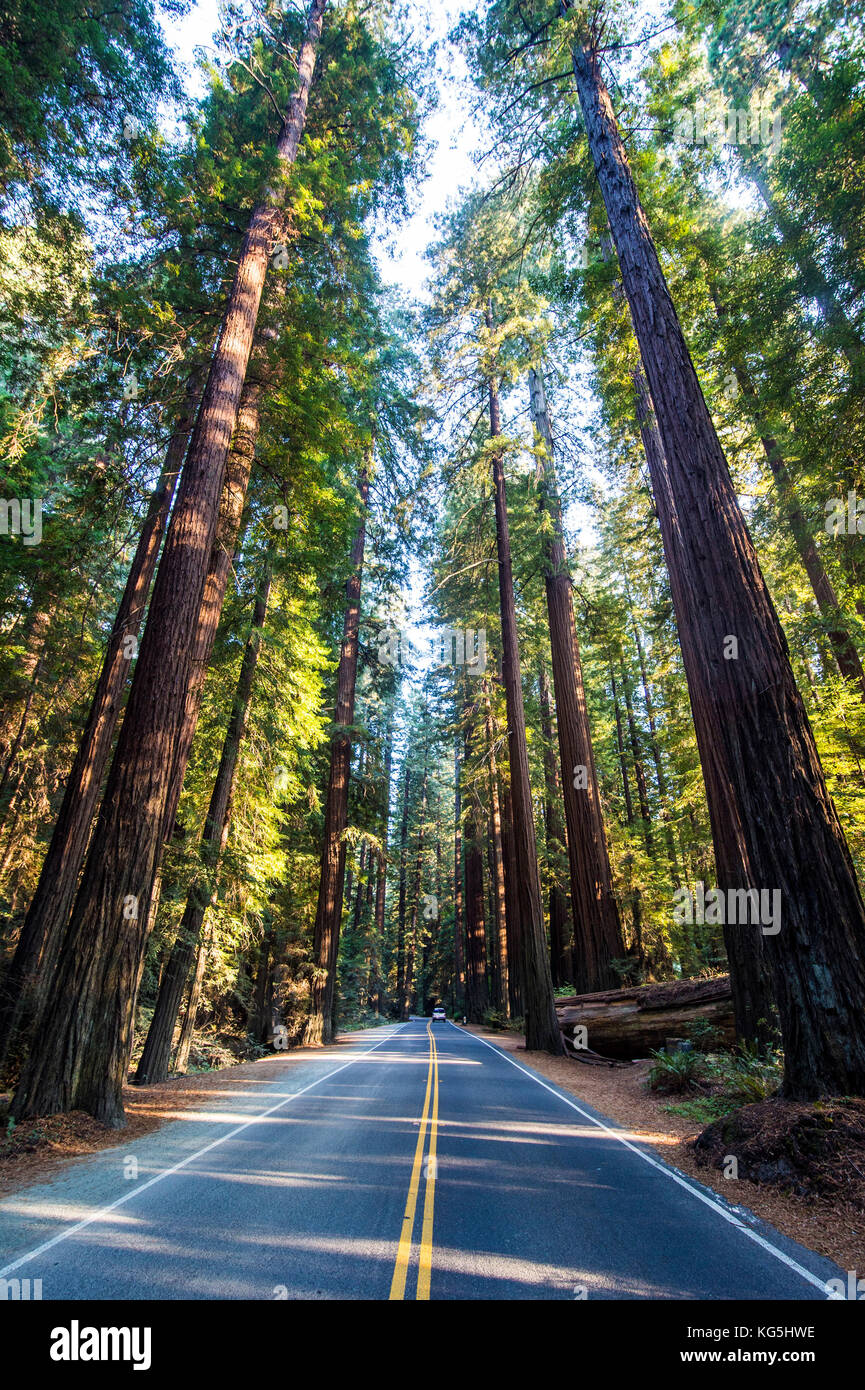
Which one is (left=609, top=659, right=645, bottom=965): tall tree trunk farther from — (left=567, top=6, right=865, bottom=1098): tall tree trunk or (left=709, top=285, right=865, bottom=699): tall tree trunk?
(left=567, top=6, right=865, bottom=1098): tall tree trunk

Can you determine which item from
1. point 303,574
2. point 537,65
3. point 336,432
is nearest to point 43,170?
point 336,432

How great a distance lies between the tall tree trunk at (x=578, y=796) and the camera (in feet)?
47.5

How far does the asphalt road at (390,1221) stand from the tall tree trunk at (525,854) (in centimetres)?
603

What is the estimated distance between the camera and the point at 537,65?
1037cm

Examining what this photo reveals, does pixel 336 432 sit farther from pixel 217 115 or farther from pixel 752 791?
pixel 752 791

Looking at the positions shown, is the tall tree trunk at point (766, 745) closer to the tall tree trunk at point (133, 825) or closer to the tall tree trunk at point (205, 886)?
the tall tree trunk at point (133, 825)

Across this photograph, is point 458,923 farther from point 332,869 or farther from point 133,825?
point 133,825

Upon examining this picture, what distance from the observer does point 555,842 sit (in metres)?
23.8

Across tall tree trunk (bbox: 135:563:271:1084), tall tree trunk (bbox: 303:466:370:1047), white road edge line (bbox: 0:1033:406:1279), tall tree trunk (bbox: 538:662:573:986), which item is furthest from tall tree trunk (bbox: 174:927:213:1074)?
tall tree trunk (bbox: 538:662:573:986)

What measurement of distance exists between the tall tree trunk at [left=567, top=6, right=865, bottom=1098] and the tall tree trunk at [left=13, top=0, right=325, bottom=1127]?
20.8 ft

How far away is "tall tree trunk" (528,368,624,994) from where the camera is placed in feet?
47.5

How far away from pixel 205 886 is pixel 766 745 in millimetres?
9702

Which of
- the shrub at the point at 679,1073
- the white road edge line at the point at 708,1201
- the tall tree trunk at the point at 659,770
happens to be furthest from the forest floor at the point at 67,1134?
the tall tree trunk at the point at 659,770

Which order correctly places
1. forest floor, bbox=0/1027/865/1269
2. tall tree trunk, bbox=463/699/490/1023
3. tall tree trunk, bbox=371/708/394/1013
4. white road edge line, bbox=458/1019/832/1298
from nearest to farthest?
1. white road edge line, bbox=458/1019/832/1298
2. forest floor, bbox=0/1027/865/1269
3. tall tree trunk, bbox=371/708/394/1013
4. tall tree trunk, bbox=463/699/490/1023
